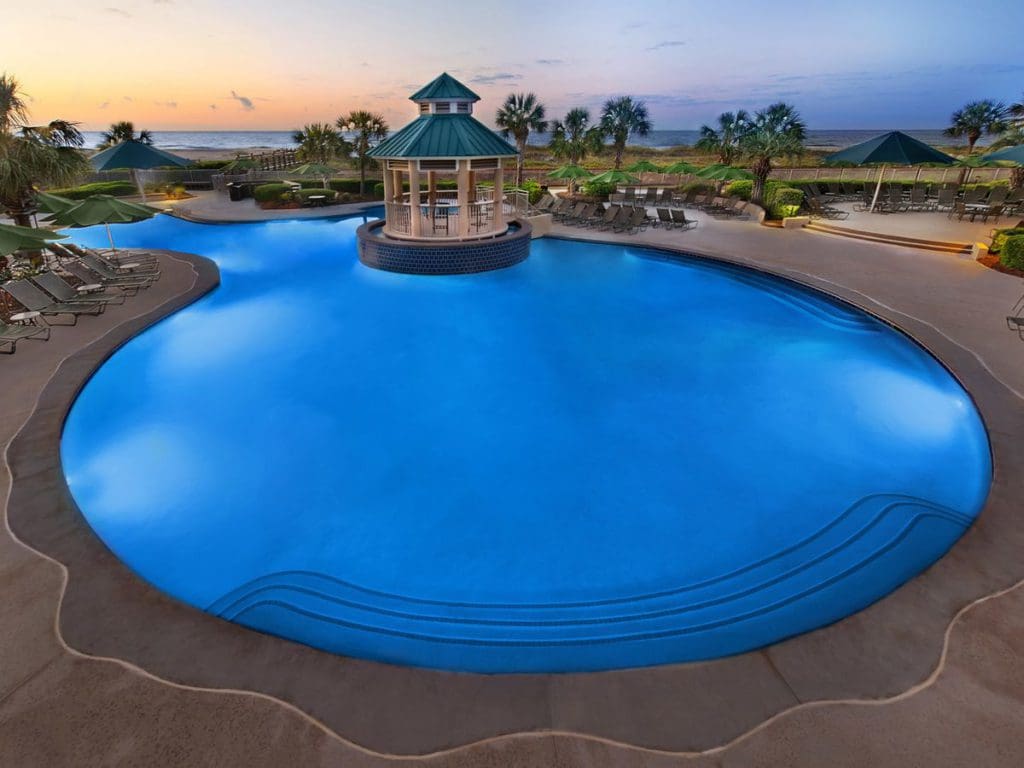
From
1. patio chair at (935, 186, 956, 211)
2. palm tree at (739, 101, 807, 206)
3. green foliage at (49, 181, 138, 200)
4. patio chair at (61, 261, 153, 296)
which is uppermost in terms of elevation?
palm tree at (739, 101, 807, 206)

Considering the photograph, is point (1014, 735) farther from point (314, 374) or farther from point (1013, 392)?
point (314, 374)

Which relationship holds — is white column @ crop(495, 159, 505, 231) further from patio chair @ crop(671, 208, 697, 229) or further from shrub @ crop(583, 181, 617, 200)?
shrub @ crop(583, 181, 617, 200)

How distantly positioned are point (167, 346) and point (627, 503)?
10490mm

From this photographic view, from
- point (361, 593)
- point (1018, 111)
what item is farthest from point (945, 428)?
point (1018, 111)

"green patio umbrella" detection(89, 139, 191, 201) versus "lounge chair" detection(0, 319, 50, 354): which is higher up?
"green patio umbrella" detection(89, 139, 191, 201)

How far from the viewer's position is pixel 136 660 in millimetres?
3916

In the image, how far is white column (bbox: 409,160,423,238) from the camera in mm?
16016

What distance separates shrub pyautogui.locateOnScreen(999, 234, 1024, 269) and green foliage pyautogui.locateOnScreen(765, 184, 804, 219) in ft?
28.2

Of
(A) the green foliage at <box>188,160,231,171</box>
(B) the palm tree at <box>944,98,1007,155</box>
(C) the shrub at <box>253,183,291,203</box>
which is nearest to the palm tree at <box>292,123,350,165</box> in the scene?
(C) the shrub at <box>253,183,291,203</box>

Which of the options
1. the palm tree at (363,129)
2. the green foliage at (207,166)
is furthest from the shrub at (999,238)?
the green foliage at (207,166)

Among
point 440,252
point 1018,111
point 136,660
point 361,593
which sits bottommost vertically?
point 361,593

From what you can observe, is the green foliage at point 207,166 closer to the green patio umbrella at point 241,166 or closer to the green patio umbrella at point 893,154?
the green patio umbrella at point 241,166

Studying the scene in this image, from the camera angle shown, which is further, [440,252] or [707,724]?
[440,252]

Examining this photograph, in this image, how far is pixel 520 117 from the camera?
1345 inches
